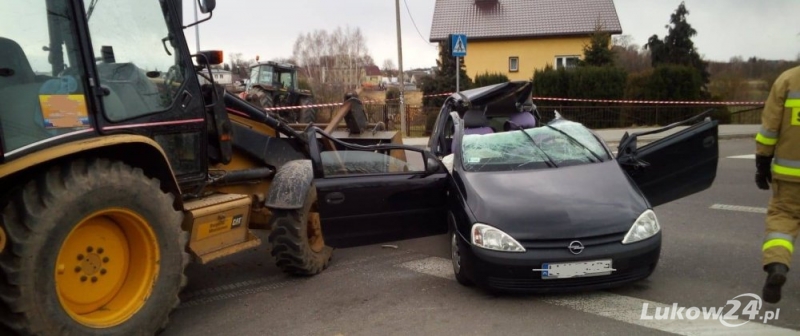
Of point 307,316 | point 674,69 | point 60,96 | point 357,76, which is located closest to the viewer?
point 60,96

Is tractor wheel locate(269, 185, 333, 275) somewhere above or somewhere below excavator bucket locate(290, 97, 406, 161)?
below

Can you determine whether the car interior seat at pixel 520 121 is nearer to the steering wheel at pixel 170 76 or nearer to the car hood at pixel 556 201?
the car hood at pixel 556 201

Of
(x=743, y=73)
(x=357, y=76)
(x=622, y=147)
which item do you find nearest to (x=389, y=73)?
(x=357, y=76)

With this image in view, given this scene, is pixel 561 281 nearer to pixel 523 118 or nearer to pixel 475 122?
pixel 475 122

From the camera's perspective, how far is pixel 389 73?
6081 centimetres

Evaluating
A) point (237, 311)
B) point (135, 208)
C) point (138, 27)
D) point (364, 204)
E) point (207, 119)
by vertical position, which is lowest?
point (237, 311)

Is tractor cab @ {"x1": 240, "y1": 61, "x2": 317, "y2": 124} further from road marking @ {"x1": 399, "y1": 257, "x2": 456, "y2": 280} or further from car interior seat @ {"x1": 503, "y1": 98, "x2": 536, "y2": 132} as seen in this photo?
road marking @ {"x1": 399, "y1": 257, "x2": 456, "y2": 280}

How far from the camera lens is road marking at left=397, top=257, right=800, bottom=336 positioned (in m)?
4.26

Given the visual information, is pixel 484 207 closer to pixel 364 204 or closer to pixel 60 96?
pixel 364 204

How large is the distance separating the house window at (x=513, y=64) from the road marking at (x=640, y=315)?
32.0 m

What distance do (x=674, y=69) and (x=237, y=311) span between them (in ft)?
73.8

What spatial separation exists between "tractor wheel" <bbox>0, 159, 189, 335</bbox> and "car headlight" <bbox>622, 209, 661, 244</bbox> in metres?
3.21

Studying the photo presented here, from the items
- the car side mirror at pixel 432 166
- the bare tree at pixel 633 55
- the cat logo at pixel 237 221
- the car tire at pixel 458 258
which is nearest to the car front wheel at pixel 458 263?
the car tire at pixel 458 258

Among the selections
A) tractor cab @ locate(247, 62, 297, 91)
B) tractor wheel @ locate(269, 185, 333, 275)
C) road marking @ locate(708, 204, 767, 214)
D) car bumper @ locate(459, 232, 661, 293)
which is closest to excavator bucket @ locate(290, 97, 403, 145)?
tractor wheel @ locate(269, 185, 333, 275)
